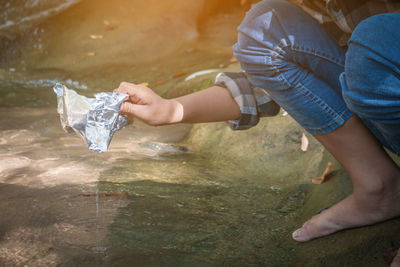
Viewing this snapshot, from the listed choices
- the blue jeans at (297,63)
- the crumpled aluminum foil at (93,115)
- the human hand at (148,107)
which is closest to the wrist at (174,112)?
the human hand at (148,107)

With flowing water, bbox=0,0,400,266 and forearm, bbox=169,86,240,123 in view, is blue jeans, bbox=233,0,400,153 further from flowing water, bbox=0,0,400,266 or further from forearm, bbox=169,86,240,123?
flowing water, bbox=0,0,400,266

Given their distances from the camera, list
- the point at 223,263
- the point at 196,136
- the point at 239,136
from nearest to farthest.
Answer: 1. the point at 223,263
2. the point at 239,136
3. the point at 196,136

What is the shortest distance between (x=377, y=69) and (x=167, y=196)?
117cm

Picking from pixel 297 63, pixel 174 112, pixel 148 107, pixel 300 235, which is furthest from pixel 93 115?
pixel 300 235

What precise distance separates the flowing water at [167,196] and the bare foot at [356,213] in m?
0.04

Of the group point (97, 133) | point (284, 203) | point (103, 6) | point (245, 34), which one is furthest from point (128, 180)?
point (103, 6)

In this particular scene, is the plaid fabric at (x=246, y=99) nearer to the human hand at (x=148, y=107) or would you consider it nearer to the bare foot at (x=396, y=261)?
the human hand at (x=148, y=107)

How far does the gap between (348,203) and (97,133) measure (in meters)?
1.03

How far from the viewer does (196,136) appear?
10.5 ft

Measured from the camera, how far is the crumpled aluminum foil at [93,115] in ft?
5.52

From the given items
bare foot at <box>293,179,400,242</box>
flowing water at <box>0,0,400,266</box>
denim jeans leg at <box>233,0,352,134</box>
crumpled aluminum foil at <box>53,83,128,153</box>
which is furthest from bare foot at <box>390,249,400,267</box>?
crumpled aluminum foil at <box>53,83,128,153</box>

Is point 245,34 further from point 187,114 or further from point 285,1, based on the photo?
point 187,114

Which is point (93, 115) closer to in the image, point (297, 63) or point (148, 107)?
point (148, 107)

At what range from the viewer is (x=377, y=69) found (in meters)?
1.17
